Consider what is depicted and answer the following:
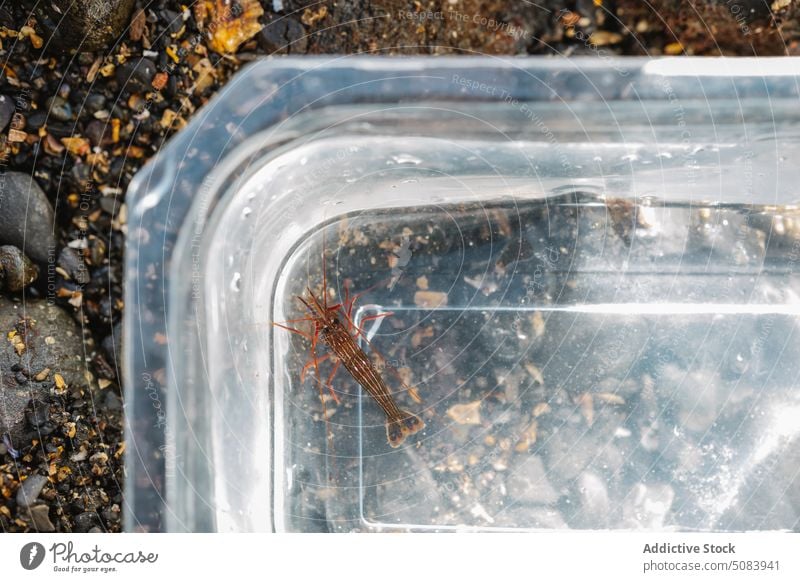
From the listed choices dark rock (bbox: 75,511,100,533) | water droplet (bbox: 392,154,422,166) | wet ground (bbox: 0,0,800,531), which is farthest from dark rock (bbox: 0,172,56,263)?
water droplet (bbox: 392,154,422,166)

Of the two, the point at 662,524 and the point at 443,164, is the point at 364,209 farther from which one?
the point at 662,524

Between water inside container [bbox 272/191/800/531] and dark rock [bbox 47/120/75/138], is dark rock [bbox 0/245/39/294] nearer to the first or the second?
dark rock [bbox 47/120/75/138]

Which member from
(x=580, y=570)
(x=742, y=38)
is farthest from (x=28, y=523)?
(x=742, y=38)

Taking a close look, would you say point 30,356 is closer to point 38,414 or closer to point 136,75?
point 38,414

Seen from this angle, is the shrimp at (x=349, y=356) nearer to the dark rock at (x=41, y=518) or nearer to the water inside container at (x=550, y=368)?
the water inside container at (x=550, y=368)

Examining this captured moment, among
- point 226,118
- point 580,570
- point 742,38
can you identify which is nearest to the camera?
point 580,570

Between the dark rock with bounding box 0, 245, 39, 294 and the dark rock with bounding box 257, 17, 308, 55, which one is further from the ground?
the dark rock with bounding box 257, 17, 308, 55
